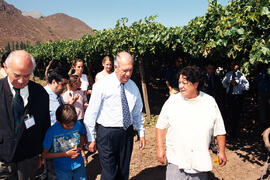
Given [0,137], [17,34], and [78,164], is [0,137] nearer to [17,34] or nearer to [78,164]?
[78,164]

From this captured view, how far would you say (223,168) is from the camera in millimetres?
4363

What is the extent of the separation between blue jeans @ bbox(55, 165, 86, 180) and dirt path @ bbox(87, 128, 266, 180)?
1447mm

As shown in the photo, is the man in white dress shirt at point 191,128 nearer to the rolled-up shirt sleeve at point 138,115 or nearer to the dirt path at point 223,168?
the rolled-up shirt sleeve at point 138,115

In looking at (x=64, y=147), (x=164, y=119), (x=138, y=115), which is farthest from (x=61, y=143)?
(x=164, y=119)

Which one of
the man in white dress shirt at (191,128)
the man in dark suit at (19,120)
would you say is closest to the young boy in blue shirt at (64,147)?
the man in dark suit at (19,120)

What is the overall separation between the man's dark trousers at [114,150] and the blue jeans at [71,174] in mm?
298

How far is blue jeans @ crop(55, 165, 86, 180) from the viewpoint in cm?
262

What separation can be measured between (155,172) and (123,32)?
4972mm

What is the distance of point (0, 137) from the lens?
6.91 ft

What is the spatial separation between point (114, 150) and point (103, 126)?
1.24ft

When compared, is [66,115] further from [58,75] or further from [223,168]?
[223,168]

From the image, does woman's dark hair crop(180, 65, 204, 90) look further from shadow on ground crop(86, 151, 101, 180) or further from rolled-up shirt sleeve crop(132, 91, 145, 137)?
shadow on ground crop(86, 151, 101, 180)

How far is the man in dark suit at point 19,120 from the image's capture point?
6.97ft

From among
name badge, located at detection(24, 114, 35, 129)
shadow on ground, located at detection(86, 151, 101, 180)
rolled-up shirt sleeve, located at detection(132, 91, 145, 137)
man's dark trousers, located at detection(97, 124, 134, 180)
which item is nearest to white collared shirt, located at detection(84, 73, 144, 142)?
man's dark trousers, located at detection(97, 124, 134, 180)
